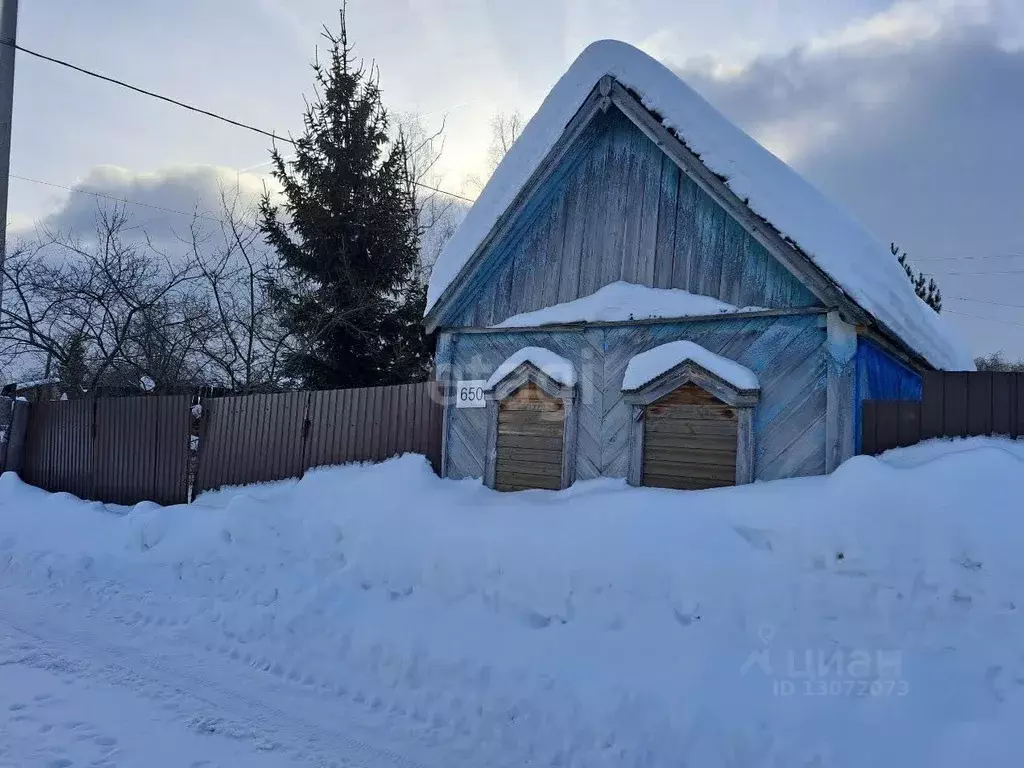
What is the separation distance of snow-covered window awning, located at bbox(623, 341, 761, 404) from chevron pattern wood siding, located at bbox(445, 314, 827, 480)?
140 millimetres

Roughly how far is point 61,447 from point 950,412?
15.9m

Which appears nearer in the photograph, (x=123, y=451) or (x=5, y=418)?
(x=123, y=451)

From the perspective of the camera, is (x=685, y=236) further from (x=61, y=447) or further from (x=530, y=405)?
(x=61, y=447)

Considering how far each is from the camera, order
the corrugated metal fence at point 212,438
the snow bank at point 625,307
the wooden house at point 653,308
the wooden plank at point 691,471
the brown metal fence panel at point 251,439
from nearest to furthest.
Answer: the wooden house at point 653,308 → the wooden plank at point 691,471 → the snow bank at point 625,307 → the corrugated metal fence at point 212,438 → the brown metal fence panel at point 251,439

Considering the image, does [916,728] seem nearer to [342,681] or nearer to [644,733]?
[644,733]

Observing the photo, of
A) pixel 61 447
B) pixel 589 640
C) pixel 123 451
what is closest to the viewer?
pixel 589 640

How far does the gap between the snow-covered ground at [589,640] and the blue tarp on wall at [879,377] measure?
0.92 meters

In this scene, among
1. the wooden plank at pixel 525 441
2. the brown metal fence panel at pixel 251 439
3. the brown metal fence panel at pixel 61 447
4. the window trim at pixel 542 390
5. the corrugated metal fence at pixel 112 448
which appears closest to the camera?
the window trim at pixel 542 390

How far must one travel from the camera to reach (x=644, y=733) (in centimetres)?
452

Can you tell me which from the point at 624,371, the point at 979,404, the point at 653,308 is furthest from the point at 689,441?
the point at 979,404

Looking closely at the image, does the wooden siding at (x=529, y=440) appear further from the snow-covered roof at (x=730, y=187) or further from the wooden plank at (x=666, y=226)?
the wooden plank at (x=666, y=226)

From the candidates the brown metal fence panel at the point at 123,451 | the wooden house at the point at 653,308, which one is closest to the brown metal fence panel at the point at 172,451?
the brown metal fence panel at the point at 123,451

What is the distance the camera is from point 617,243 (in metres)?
8.57

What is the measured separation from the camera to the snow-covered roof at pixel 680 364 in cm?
738
